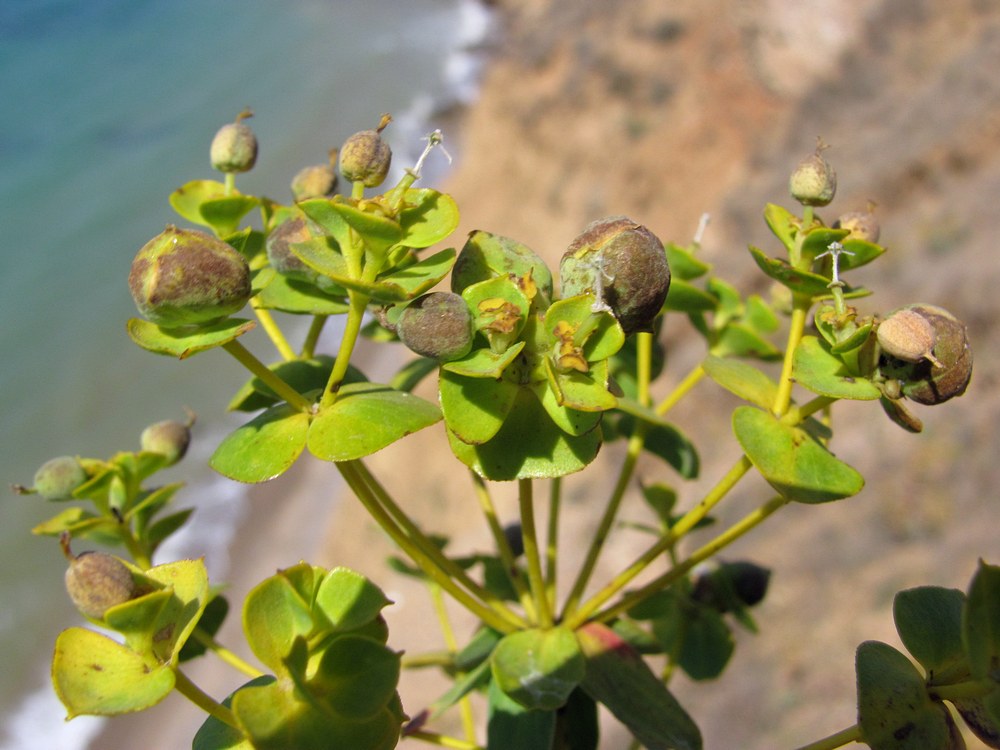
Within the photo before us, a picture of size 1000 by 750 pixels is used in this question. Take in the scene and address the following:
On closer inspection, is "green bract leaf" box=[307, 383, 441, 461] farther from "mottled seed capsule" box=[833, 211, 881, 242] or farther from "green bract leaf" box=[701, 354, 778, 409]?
"mottled seed capsule" box=[833, 211, 881, 242]

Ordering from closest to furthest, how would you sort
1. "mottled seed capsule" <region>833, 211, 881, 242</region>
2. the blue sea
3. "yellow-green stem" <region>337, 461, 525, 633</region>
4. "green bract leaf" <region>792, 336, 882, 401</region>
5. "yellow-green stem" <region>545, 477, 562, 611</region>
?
"green bract leaf" <region>792, 336, 882, 401</region> → "yellow-green stem" <region>337, 461, 525, 633</region> → "mottled seed capsule" <region>833, 211, 881, 242</region> → "yellow-green stem" <region>545, 477, 562, 611</region> → the blue sea

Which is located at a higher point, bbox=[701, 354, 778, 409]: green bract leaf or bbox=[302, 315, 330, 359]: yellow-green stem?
bbox=[302, 315, 330, 359]: yellow-green stem

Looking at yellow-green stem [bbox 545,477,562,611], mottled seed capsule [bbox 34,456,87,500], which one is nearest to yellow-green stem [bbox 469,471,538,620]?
yellow-green stem [bbox 545,477,562,611]

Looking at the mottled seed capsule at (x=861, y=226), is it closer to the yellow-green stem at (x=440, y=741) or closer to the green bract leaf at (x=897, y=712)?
the green bract leaf at (x=897, y=712)

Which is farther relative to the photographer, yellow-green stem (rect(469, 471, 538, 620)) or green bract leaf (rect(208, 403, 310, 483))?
yellow-green stem (rect(469, 471, 538, 620))

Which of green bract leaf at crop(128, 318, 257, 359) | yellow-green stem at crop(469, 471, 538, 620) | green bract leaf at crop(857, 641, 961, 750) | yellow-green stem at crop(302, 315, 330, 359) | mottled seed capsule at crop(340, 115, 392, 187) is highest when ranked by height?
mottled seed capsule at crop(340, 115, 392, 187)

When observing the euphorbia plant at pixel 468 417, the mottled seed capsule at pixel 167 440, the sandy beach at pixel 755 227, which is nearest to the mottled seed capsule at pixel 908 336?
the euphorbia plant at pixel 468 417

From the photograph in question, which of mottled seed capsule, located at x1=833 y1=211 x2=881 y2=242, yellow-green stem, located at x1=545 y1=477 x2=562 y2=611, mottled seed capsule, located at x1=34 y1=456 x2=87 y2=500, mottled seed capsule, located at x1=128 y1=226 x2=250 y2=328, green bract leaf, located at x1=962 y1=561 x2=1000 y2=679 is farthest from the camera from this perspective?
yellow-green stem, located at x1=545 y1=477 x2=562 y2=611
